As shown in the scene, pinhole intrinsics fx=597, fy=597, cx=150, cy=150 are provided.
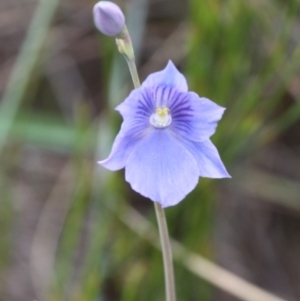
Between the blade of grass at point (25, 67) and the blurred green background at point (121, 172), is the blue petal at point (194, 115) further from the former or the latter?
the blade of grass at point (25, 67)

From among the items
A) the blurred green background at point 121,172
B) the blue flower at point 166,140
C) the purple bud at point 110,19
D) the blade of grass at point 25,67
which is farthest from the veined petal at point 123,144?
the blade of grass at point 25,67

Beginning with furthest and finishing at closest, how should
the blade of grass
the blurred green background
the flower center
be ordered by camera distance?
1. the blade of grass
2. the blurred green background
3. the flower center

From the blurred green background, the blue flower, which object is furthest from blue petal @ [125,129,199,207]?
the blurred green background

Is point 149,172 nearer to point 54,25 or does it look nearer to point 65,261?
point 65,261

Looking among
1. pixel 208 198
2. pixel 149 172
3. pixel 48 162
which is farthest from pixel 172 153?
pixel 48 162

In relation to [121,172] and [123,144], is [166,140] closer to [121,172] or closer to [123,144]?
[123,144]

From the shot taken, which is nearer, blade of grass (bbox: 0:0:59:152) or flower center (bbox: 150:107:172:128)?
flower center (bbox: 150:107:172:128)

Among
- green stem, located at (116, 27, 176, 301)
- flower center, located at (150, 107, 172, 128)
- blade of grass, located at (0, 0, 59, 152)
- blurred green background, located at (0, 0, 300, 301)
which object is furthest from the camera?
blade of grass, located at (0, 0, 59, 152)

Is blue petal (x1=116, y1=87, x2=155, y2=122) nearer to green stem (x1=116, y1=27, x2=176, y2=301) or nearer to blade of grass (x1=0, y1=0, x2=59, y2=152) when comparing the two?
green stem (x1=116, y1=27, x2=176, y2=301)
